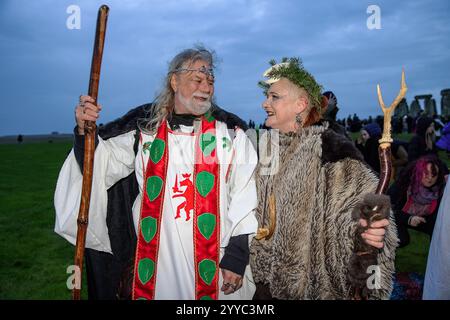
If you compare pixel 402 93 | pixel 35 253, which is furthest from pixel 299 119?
pixel 35 253

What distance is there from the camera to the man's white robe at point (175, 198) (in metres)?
3.20

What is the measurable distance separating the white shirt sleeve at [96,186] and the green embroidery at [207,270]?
2.82 ft

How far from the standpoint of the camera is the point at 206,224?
3.24 meters

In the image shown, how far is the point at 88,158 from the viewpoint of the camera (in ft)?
10.1

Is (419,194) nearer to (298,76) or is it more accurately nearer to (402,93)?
(298,76)

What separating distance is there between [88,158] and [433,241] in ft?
9.11

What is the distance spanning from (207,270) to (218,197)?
1.96ft

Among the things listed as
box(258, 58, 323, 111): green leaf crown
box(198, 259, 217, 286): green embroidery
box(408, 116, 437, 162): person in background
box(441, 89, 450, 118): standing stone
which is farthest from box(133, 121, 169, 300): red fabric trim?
box(441, 89, 450, 118): standing stone

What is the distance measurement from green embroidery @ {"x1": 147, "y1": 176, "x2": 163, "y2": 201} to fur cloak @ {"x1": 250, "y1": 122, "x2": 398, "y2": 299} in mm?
835

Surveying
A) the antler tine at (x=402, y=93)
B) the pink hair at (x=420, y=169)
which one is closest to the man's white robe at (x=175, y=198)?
the antler tine at (x=402, y=93)

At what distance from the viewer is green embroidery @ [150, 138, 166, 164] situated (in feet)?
10.9

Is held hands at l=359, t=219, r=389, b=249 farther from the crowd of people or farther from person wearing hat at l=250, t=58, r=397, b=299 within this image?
the crowd of people

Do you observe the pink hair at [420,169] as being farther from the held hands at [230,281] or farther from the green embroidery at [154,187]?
the green embroidery at [154,187]
